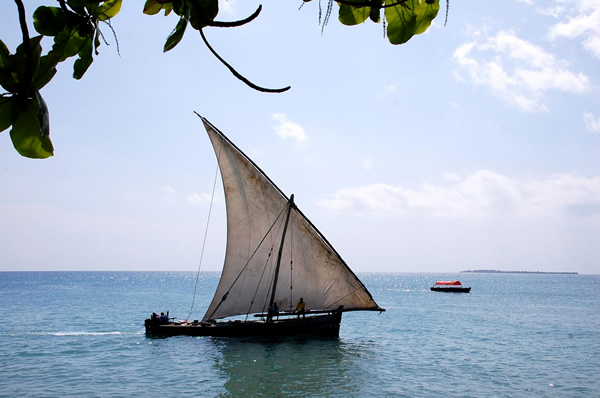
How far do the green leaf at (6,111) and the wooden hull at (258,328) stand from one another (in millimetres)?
28408

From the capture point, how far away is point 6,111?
3.51 feet

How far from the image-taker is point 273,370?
72.3 feet

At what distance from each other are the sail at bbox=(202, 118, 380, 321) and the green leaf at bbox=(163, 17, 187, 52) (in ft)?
80.3

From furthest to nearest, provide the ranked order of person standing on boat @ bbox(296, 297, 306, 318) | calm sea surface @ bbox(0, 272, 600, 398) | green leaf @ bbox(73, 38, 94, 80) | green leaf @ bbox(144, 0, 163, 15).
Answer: person standing on boat @ bbox(296, 297, 306, 318)
calm sea surface @ bbox(0, 272, 600, 398)
green leaf @ bbox(144, 0, 163, 15)
green leaf @ bbox(73, 38, 94, 80)

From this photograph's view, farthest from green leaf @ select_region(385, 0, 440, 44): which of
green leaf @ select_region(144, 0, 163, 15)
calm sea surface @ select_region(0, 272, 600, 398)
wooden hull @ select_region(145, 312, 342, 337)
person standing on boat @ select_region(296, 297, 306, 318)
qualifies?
wooden hull @ select_region(145, 312, 342, 337)

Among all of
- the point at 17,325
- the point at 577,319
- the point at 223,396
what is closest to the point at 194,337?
the point at 223,396

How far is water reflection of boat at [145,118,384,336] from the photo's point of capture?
26.1 metres

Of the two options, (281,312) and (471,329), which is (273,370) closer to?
(281,312)

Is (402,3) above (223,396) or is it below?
above

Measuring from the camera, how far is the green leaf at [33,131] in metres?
1.06

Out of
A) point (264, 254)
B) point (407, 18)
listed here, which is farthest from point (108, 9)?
point (264, 254)

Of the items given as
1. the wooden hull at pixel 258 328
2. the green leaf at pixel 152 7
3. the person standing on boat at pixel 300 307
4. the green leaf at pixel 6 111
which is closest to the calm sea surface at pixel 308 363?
the wooden hull at pixel 258 328

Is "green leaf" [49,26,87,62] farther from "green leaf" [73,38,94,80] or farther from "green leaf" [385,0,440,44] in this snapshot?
"green leaf" [385,0,440,44]

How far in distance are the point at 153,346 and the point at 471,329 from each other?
80.5ft
